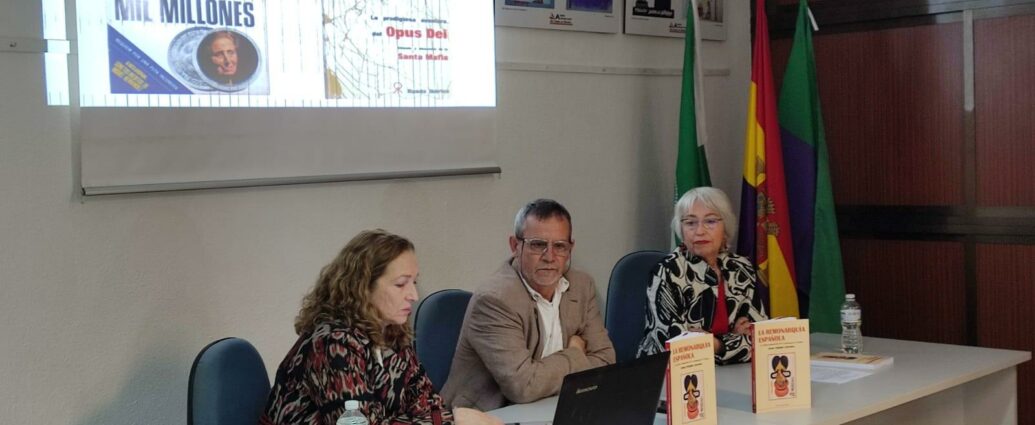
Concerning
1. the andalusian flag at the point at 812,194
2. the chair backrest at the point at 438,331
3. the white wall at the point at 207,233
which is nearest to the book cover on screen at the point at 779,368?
the chair backrest at the point at 438,331

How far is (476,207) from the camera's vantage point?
4133 millimetres

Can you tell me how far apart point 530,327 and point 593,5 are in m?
1.83

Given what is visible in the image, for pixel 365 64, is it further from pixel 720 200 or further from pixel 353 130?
pixel 720 200

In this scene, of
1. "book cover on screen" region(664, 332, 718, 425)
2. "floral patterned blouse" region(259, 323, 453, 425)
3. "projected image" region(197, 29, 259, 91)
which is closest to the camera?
"floral patterned blouse" region(259, 323, 453, 425)

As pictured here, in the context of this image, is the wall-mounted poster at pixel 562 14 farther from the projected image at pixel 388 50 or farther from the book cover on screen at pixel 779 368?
the book cover on screen at pixel 779 368

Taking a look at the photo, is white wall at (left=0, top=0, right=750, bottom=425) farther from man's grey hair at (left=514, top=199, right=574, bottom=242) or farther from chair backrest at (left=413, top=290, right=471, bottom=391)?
man's grey hair at (left=514, top=199, right=574, bottom=242)

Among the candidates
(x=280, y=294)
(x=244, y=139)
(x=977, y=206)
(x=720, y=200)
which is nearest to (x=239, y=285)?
(x=280, y=294)

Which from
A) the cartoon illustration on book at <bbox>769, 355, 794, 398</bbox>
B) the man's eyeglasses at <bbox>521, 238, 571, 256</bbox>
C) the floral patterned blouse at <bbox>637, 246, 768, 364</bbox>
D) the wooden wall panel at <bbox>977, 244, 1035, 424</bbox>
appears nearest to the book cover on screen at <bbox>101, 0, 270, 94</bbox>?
the man's eyeglasses at <bbox>521, 238, 571, 256</bbox>

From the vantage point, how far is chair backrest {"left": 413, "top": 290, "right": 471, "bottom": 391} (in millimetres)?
3416

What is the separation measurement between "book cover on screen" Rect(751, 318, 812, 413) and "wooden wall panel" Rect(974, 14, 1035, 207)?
210 cm

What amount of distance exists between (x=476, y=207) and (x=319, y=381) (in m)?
1.72

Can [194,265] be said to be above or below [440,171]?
below

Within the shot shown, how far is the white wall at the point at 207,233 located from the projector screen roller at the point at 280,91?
7 cm

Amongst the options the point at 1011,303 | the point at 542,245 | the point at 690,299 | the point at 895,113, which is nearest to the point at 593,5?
the point at 895,113
